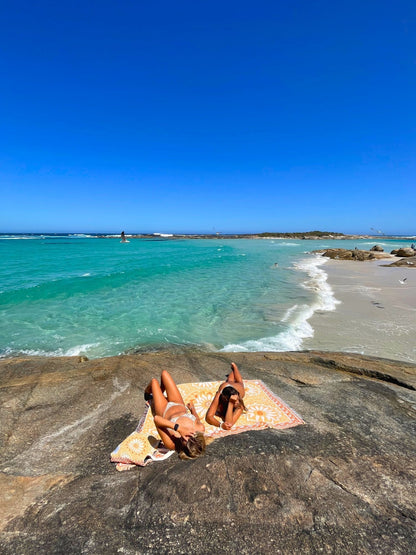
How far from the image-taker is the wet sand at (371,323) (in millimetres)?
9062

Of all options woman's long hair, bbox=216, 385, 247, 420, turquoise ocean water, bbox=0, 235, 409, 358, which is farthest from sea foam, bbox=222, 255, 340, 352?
woman's long hair, bbox=216, 385, 247, 420

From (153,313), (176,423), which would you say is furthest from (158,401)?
(153,313)

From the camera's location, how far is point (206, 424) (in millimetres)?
4520

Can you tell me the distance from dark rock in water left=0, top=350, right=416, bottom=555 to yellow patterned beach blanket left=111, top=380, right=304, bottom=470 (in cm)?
18

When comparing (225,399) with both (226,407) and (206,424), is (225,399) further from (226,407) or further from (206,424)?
(206,424)

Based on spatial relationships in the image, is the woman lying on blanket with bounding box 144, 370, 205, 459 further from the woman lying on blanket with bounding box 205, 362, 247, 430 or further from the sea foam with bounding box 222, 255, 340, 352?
the sea foam with bounding box 222, 255, 340, 352

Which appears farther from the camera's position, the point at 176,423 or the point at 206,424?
the point at 206,424

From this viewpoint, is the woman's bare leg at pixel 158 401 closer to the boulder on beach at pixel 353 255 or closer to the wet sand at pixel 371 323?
the wet sand at pixel 371 323

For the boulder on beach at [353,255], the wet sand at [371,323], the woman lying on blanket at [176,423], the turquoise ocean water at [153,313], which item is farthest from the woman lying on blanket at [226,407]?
the boulder on beach at [353,255]

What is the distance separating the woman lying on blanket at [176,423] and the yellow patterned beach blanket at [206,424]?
18 cm

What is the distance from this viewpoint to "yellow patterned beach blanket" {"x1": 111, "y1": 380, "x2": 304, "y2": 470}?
3.72m

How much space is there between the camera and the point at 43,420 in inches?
184

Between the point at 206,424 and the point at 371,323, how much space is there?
9.56 meters

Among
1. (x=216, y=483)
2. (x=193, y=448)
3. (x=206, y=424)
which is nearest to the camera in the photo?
(x=216, y=483)
